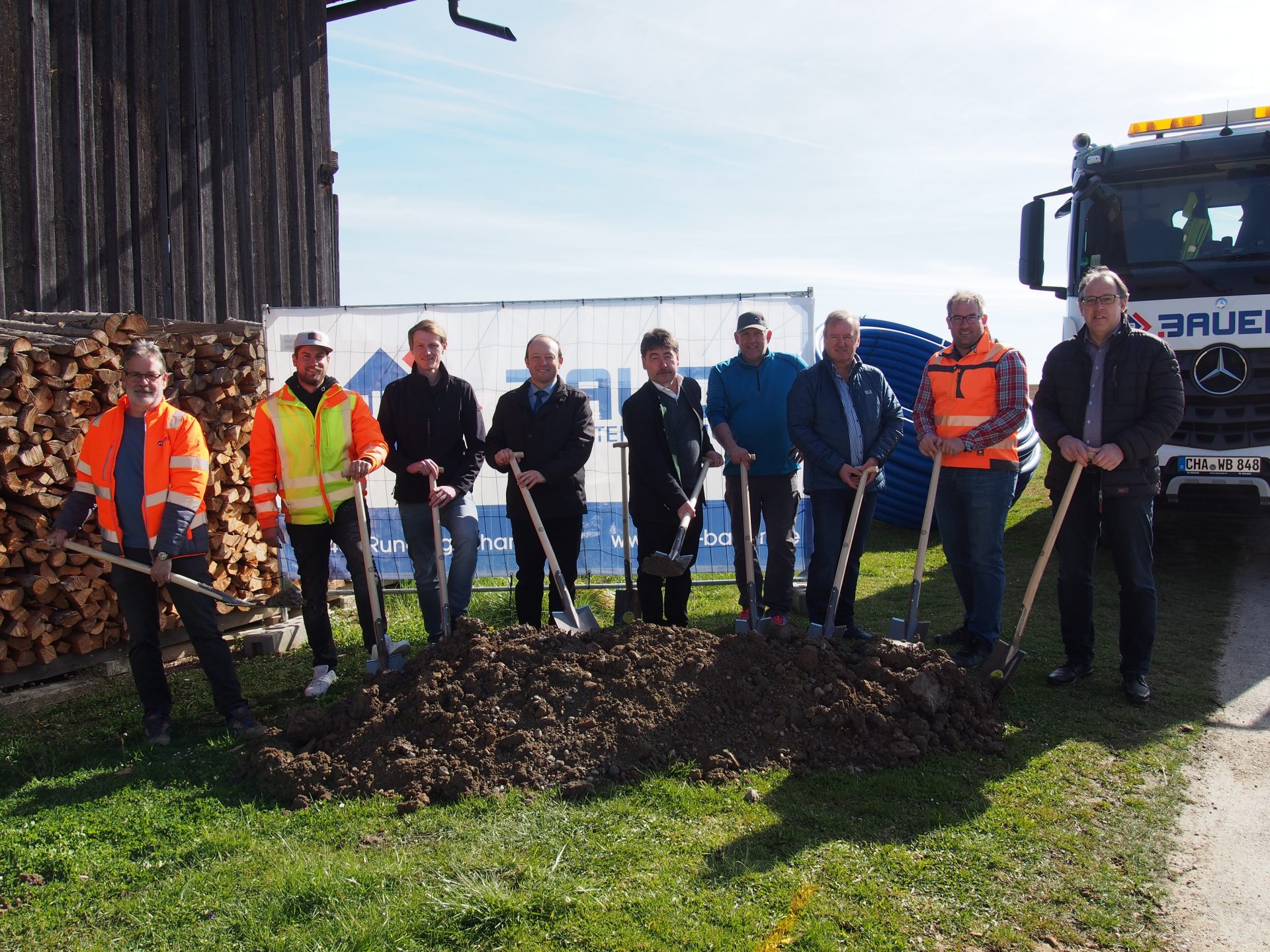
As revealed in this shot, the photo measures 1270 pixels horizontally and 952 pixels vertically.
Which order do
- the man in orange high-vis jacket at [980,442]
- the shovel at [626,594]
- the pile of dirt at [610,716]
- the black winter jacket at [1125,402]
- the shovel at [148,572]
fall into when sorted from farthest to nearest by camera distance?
the shovel at [626,594], the man in orange high-vis jacket at [980,442], the black winter jacket at [1125,402], the shovel at [148,572], the pile of dirt at [610,716]

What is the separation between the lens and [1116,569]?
196 inches

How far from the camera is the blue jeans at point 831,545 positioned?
5.66 m

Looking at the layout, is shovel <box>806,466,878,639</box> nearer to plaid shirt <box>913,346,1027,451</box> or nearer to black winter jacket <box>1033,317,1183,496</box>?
plaid shirt <box>913,346,1027,451</box>

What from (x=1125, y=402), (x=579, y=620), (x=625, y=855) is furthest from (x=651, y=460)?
(x=625, y=855)

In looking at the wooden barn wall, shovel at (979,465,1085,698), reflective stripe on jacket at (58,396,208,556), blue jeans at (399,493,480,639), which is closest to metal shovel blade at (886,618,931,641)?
shovel at (979,465,1085,698)

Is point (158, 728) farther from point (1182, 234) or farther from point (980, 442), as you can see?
point (1182, 234)

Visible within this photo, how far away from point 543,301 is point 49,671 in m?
3.99

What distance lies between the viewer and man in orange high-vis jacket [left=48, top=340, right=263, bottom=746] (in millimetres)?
4633

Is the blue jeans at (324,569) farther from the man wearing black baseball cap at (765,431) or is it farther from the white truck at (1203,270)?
the white truck at (1203,270)

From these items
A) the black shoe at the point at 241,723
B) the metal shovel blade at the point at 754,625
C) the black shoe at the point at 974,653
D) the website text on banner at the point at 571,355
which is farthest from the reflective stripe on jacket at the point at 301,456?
the black shoe at the point at 974,653

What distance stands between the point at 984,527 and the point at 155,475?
168 inches

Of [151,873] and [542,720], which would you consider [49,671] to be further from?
[542,720]

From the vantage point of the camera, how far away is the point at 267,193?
911 centimetres

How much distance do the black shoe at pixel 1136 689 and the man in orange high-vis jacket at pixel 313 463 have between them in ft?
12.1
